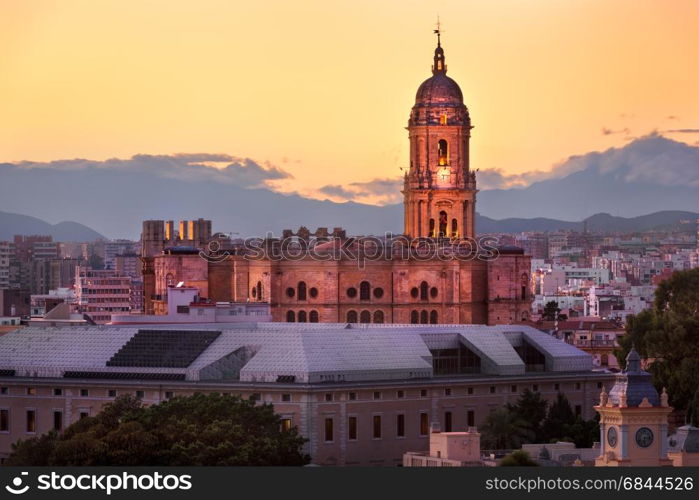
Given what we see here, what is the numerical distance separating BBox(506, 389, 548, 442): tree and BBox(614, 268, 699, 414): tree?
40.6ft

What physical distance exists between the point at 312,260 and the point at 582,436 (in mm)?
72199

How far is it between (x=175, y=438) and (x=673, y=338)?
155 feet

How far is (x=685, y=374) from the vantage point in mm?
150875

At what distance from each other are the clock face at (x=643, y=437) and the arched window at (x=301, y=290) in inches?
3834

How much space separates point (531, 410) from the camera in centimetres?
13425

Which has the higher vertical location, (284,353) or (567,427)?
(284,353)

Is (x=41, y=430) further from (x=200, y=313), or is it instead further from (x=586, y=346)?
(x=586, y=346)

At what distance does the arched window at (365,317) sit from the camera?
19800cm

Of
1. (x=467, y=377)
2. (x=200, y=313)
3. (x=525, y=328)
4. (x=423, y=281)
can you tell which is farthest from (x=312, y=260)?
(x=467, y=377)

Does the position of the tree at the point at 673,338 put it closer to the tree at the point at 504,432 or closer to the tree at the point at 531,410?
the tree at the point at 531,410

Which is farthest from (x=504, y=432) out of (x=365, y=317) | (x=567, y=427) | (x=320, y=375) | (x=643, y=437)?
(x=365, y=317)

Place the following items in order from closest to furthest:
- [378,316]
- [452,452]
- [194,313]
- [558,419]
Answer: [452,452]
[558,419]
[194,313]
[378,316]

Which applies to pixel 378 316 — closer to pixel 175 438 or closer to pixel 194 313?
pixel 194 313

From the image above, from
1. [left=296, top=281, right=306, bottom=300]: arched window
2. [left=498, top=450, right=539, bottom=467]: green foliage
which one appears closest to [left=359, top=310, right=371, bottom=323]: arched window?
[left=296, top=281, right=306, bottom=300]: arched window
